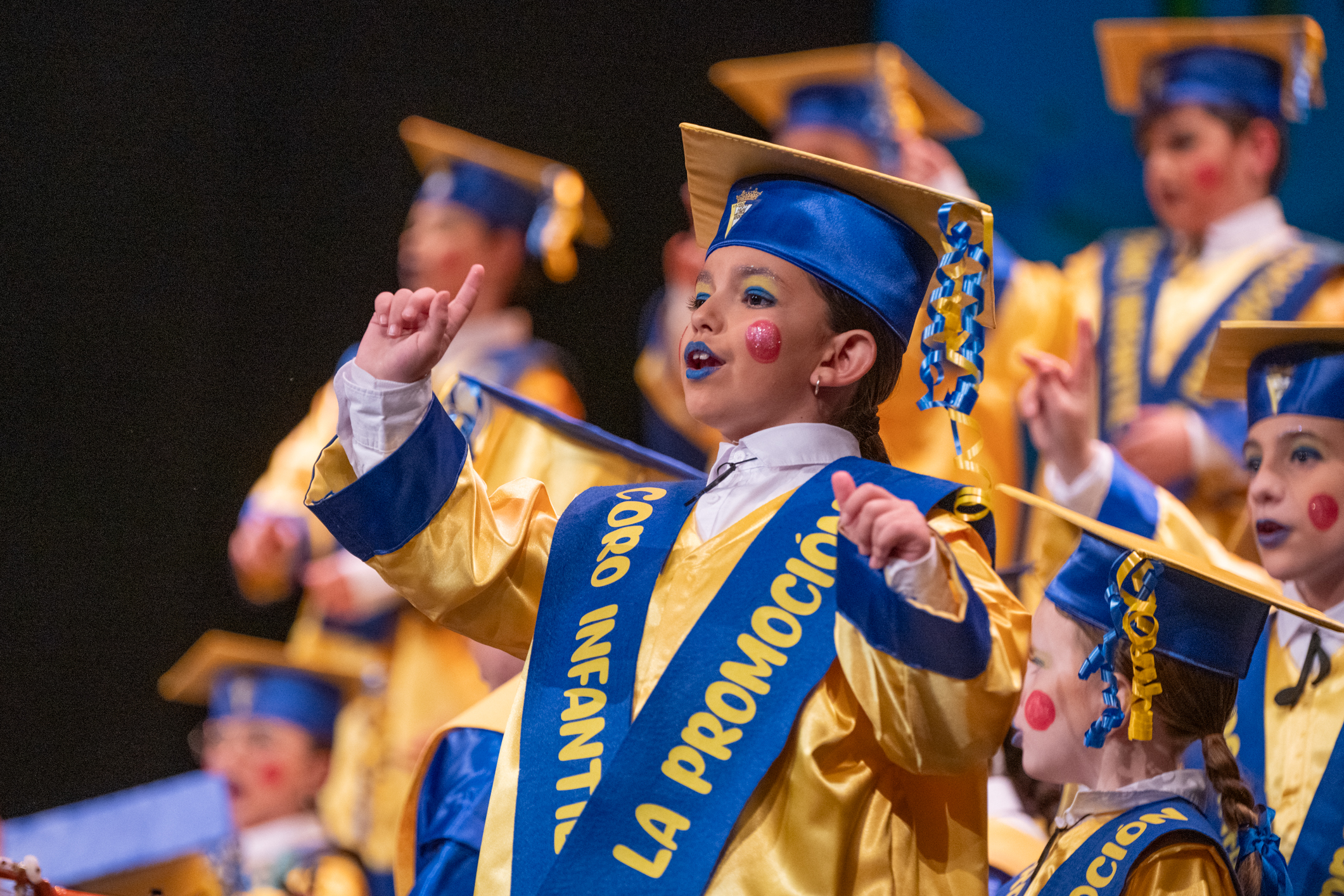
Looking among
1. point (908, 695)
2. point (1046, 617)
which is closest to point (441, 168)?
point (1046, 617)

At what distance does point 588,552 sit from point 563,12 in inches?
125

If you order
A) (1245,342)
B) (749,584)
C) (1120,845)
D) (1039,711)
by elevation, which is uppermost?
(1245,342)

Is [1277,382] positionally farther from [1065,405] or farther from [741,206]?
[741,206]

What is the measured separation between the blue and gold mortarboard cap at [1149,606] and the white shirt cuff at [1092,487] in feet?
2.58

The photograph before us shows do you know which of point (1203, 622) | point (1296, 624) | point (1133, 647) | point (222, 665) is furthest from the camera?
point (222, 665)

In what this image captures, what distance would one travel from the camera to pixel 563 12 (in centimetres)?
486

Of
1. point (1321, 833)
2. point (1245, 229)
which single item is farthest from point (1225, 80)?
point (1321, 833)

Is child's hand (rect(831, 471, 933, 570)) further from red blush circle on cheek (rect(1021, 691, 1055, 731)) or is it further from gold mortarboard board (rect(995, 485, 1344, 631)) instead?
red blush circle on cheek (rect(1021, 691, 1055, 731))

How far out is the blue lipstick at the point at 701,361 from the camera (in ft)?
6.87

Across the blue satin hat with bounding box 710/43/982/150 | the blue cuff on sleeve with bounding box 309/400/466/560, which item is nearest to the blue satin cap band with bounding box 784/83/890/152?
the blue satin hat with bounding box 710/43/982/150

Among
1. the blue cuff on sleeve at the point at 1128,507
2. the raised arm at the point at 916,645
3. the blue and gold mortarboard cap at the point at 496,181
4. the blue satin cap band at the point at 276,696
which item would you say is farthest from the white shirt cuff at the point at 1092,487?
the blue satin cap band at the point at 276,696

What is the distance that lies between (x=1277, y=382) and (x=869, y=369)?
1199 millimetres

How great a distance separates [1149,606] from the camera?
220cm

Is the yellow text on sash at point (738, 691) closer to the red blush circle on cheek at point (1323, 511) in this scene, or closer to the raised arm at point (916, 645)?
the raised arm at point (916, 645)
